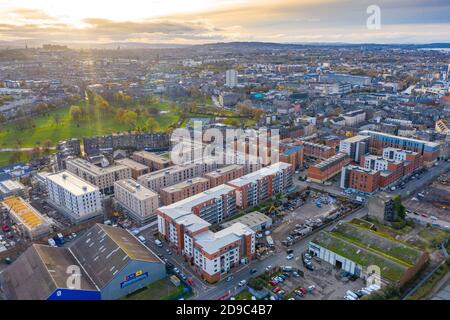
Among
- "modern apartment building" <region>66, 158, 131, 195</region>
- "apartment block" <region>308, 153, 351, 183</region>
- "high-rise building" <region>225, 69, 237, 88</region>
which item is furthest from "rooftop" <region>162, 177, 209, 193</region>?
"high-rise building" <region>225, 69, 237, 88</region>

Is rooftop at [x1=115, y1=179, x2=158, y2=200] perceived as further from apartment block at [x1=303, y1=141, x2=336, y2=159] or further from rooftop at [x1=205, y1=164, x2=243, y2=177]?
apartment block at [x1=303, y1=141, x2=336, y2=159]

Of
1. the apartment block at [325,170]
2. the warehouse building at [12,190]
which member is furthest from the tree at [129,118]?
the apartment block at [325,170]

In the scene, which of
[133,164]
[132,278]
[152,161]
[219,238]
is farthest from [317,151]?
[132,278]

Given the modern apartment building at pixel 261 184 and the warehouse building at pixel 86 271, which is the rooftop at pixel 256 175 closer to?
the modern apartment building at pixel 261 184

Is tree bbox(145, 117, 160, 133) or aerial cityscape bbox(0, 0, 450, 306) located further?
tree bbox(145, 117, 160, 133)

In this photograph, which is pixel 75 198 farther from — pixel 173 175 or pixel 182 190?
pixel 173 175

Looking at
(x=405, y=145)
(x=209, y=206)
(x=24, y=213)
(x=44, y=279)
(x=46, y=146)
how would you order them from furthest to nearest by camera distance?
(x=46, y=146) → (x=405, y=145) → (x=24, y=213) → (x=209, y=206) → (x=44, y=279)
